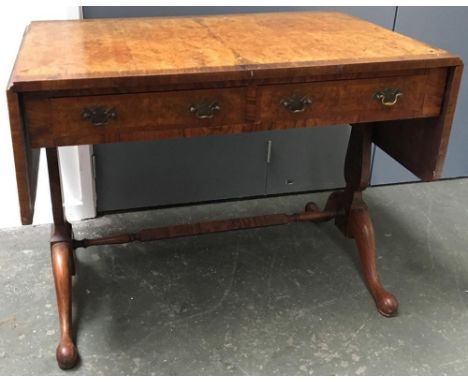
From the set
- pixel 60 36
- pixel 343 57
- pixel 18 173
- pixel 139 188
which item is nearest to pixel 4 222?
pixel 139 188

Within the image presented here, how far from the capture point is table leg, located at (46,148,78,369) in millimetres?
1734

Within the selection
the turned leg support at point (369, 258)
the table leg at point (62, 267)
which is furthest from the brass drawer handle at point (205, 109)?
the turned leg support at point (369, 258)

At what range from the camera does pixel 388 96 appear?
64.4 inches

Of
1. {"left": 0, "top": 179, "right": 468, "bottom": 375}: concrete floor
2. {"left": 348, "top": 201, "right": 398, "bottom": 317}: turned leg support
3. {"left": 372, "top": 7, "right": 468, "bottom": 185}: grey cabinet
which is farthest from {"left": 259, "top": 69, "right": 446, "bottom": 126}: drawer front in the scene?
{"left": 372, "top": 7, "right": 468, "bottom": 185}: grey cabinet

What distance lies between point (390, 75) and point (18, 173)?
1.04 m

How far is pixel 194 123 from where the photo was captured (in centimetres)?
150

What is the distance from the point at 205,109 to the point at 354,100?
1.43 ft

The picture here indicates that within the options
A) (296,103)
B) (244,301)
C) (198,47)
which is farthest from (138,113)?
(244,301)

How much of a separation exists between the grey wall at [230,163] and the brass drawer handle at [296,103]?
3.09 ft

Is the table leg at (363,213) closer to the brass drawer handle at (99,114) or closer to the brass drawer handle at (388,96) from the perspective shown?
the brass drawer handle at (388,96)

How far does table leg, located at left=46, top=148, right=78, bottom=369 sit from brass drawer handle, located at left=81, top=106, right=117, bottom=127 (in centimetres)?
50

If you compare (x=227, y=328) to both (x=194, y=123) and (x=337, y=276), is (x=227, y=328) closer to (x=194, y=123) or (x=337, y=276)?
(x=337, y=276)

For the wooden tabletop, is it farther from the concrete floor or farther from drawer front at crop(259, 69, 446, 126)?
the concrete floor

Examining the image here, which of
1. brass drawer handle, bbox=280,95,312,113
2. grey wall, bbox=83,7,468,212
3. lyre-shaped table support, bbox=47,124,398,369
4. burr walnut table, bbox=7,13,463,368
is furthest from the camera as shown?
grey wall, bbox=83,7,468,212
